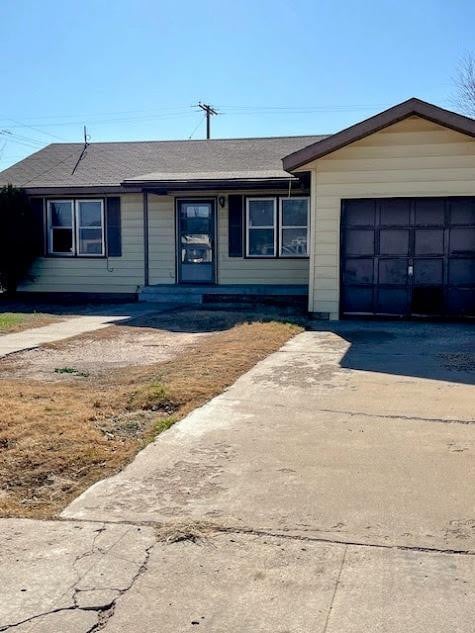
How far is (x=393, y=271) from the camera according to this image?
1260 centimetres

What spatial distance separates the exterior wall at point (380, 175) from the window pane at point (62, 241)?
7.52 meters

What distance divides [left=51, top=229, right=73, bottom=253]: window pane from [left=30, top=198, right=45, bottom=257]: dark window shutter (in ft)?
0.93

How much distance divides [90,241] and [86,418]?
1240 cm

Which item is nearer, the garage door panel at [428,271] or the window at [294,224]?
the garage door panel at [428,271]

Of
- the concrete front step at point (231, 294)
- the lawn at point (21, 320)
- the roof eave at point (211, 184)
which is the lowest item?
the lawn at point (21, 320)

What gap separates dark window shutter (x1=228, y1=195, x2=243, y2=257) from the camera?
16.3 metres

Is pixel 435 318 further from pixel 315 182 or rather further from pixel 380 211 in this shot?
pixel 315 182

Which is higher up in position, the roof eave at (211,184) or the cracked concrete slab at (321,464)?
the roof eave at (211,184)

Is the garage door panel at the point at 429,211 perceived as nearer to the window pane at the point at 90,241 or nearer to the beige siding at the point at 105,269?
the beige siding at the point at 105,269

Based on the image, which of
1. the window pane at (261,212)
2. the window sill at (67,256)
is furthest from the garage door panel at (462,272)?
the window sill at (67,256)

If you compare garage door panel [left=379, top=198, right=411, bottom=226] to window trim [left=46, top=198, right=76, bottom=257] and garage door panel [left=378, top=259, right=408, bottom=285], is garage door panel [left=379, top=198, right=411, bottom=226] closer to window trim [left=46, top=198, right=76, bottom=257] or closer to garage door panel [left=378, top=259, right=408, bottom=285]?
garage door panel [left=378, top=259, right=408, bottom=285]

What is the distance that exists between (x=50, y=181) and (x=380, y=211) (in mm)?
9262

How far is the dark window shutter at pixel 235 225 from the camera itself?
53.5 ft

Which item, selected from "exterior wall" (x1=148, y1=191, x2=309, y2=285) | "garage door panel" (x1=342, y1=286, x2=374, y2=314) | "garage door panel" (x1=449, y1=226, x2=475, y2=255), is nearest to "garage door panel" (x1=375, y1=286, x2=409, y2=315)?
"garage door panel" (x1=342, y1=286, x2=374, y2=314)
